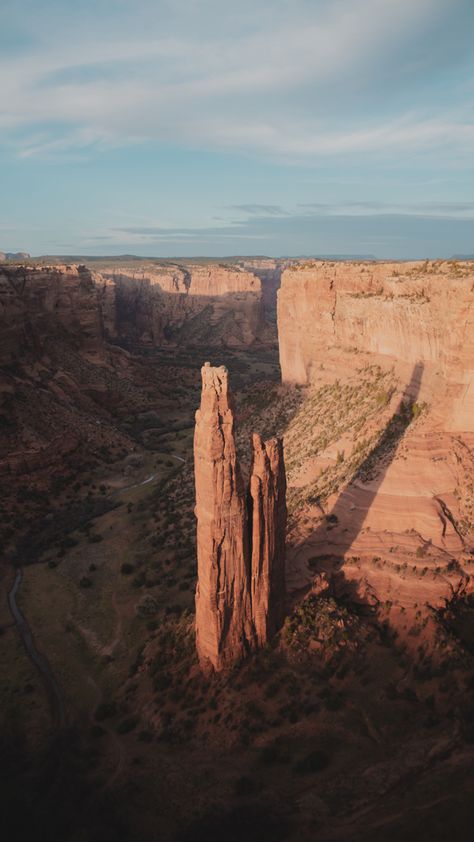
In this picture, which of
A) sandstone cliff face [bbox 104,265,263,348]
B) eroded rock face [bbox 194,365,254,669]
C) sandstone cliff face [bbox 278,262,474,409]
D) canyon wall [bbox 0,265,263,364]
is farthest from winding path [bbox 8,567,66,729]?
sandstone cliff face [bbox 104,265,263,348]

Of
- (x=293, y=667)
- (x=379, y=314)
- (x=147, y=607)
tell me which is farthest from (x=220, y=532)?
(x=379, y=314)

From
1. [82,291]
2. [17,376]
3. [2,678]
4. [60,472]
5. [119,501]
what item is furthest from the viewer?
[82,291]

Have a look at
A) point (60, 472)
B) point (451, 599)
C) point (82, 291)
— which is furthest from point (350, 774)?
point (82, 291)

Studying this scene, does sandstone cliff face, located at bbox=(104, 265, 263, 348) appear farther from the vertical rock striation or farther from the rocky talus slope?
the vertical rock striation

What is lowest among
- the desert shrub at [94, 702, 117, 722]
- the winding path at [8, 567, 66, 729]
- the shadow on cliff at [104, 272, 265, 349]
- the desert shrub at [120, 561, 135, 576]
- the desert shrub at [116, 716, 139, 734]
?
the winding path at [8, 567, 66, 729]

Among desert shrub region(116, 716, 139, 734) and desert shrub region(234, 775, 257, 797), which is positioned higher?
desert shrub region(234, 775, 257, 797)

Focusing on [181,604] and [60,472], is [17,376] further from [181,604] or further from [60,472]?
[181,604]

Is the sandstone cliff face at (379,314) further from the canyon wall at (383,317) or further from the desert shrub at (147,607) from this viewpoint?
the desert shrub at (147,607)
